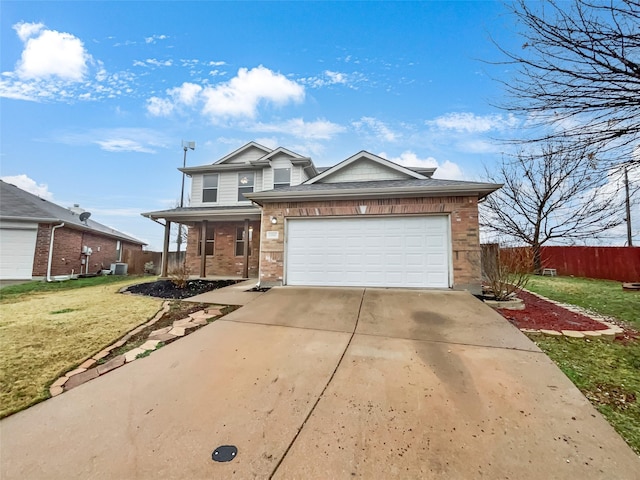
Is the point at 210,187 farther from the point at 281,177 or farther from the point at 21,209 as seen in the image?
the point at 21,209

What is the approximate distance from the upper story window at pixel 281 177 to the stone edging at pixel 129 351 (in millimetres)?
8074

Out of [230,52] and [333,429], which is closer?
[333,429]

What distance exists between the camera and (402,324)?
4.96m

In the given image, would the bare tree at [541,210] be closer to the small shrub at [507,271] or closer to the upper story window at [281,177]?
the small shrub at [507,271]

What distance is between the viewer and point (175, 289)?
9016 mm

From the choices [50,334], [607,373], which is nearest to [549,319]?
[607,373]

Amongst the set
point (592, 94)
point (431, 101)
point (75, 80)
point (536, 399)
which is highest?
point (75, 80)

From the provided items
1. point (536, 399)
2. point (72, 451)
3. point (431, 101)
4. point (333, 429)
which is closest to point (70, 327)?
point (72, 451)

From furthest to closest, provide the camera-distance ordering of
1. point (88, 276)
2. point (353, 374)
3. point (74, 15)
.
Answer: point (88, 276) → point (74, 15) → point (353, 374)

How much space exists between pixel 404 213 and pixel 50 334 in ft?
26.1

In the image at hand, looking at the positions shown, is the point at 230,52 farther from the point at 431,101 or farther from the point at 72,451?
the point at 72,451

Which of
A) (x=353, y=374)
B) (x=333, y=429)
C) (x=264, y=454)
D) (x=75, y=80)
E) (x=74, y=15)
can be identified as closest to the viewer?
(x=264, y=454)

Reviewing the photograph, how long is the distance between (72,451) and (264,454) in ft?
5.07

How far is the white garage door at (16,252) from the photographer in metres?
11.9
